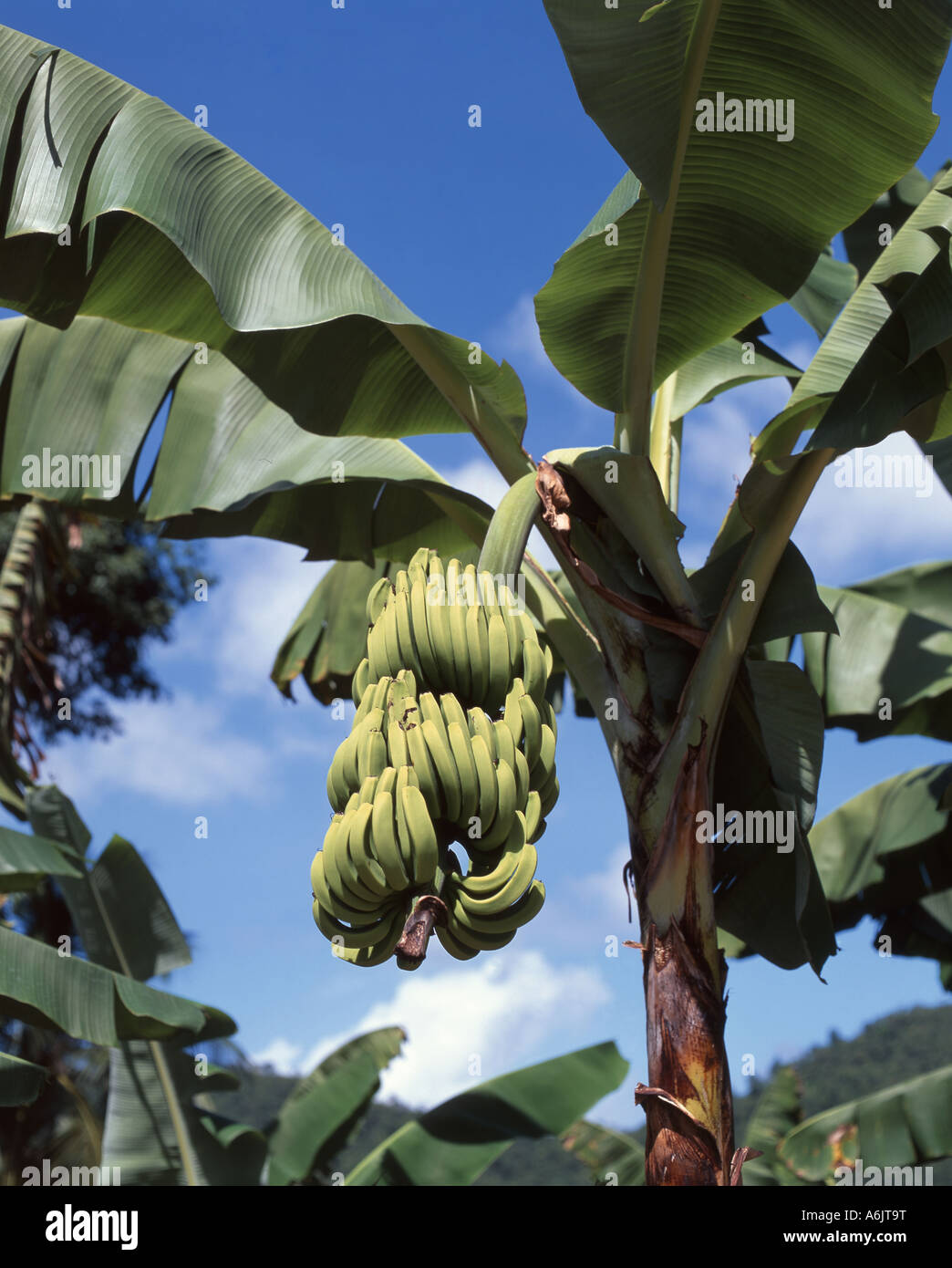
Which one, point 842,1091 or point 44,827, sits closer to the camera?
point 44,827

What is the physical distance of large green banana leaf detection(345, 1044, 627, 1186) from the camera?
3.97 meters

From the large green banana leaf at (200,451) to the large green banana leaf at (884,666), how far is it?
1433 mm

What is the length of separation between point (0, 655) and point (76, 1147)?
10.2 ft

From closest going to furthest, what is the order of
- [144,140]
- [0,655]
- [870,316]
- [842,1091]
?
[144,140] → [870,316] → [0,655] → [842,1091]

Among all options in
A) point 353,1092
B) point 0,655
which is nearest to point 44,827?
point 0,655

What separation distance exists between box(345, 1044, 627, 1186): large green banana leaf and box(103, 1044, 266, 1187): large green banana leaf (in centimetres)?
71

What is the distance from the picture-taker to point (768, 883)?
2641 millimetres

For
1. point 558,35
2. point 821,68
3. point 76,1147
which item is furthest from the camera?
point 76,1147

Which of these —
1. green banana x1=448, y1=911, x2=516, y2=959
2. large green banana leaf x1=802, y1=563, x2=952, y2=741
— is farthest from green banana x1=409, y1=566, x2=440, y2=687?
large green banana leaf x1=802, y1=563, x2=952, y2=741

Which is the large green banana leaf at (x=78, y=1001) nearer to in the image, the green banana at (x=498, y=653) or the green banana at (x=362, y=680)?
the green banana at (x=362, y=680)

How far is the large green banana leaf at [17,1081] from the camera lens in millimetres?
2961

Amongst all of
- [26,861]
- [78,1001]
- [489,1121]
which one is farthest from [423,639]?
[489,1121]

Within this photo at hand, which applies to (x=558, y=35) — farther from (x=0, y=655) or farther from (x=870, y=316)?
(x=0, y=655)

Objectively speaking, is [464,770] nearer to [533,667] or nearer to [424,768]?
[424,768]
